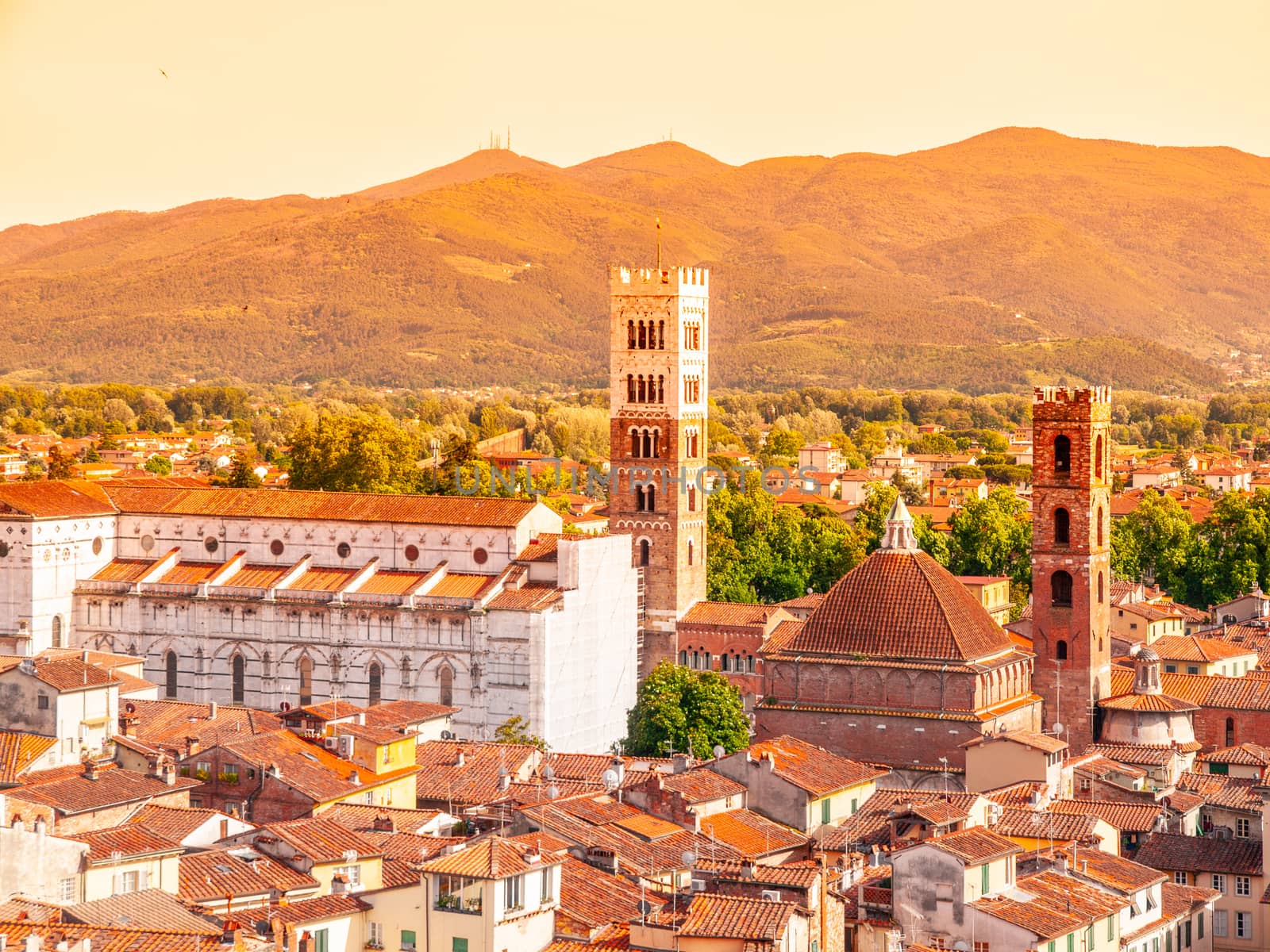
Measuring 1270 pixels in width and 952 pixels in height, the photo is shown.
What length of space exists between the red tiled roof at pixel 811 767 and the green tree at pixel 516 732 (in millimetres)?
8471

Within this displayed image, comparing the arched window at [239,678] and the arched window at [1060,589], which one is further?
the arched window at [239,678]

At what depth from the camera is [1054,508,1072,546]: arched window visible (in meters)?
51.2

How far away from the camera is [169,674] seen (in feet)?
188

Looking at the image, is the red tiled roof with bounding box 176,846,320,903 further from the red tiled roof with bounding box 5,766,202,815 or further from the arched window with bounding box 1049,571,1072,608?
the arched window with bounding box 1049,571,1072,608

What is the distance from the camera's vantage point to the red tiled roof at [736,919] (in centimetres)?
2569

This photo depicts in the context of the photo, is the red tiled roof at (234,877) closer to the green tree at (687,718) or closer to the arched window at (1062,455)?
the green tree at (687,718)

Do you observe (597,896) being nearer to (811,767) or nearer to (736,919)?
(736,919)

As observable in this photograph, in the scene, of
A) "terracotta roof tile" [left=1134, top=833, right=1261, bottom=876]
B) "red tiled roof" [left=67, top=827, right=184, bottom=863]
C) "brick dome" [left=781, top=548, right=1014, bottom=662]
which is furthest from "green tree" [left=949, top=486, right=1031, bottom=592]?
"red tiled roof" [left=67, top=827, right=184, bottom=863]

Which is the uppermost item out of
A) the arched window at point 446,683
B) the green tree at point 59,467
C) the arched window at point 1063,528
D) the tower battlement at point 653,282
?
the tower battlement at point 653,282

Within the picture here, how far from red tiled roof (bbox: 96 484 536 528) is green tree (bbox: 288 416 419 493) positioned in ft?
57.5

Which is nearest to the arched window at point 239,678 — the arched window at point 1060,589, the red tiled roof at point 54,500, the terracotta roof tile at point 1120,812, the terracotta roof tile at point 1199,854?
the red tiled roof at point 54,500

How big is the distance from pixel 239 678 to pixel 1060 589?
778 inches

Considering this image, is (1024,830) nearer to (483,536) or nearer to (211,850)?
(211,850)

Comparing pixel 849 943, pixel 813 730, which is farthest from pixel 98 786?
→ pixel 813 730
